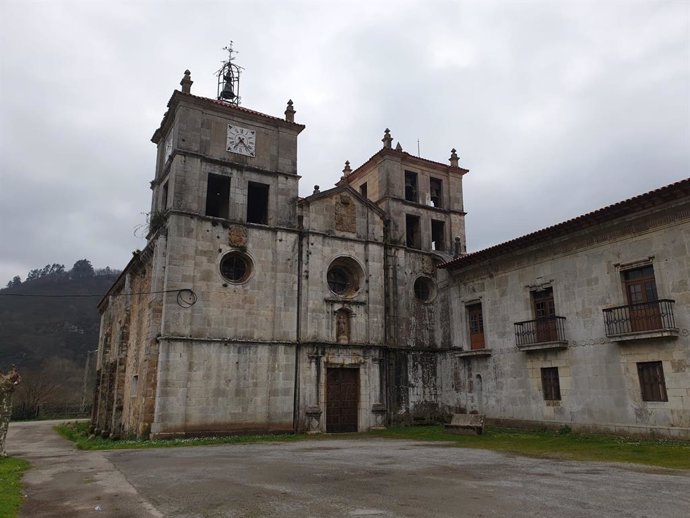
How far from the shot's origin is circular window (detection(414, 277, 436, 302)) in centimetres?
2741

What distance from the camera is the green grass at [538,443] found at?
1384 cm

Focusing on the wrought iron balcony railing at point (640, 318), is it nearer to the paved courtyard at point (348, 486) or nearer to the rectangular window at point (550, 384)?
the rectangular window at point (550, 384)

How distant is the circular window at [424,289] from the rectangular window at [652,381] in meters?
11.3

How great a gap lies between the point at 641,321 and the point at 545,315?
441 centimetres

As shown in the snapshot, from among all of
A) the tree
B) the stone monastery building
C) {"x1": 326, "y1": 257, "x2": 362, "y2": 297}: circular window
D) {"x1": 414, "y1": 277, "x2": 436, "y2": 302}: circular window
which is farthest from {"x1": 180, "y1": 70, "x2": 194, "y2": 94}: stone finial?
the tree

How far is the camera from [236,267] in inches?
900

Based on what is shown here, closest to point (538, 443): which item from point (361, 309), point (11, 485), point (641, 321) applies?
point (641, 321)

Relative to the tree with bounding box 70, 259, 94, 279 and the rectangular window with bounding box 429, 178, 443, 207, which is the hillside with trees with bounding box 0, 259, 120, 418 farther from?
the rectangular window with bounding box 429, 178, 443, 207

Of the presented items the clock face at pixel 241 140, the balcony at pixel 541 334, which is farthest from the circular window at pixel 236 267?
the balcony at pixel 541 334

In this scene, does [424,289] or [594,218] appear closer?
[594,218]

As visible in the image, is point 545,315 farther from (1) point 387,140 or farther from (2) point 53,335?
(2) point 53,335

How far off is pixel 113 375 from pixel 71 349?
74.8 metres

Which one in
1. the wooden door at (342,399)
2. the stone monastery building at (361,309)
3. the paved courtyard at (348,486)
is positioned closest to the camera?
the paved courtyard at (348,486)

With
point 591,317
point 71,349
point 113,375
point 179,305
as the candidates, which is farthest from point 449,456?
point 71,349
